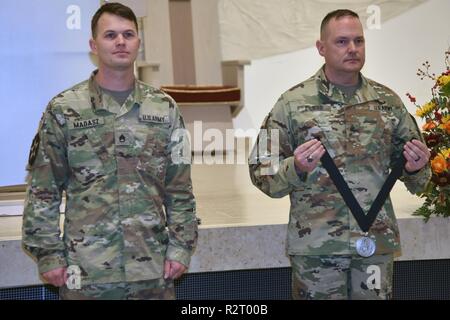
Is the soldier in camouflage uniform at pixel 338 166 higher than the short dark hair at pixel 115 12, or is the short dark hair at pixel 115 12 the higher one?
the short dark hair at pixel 115 12

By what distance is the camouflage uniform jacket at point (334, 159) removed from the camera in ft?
9.06

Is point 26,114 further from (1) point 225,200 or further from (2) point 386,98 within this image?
(2) point 386,98

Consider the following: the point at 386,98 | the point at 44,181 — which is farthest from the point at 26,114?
the point at 386,98

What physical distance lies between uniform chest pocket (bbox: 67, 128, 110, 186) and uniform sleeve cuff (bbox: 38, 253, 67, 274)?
229mm

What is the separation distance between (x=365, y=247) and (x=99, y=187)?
85 cm

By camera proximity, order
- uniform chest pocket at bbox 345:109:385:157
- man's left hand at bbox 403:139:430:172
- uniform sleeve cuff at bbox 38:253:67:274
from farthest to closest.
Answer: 1. uniform chest pocket at bbox 345:109:385:157
2. man's left hand at bbox 403:139:430:172
3. uniform sleeve cuff at bbox 38:253:67:274

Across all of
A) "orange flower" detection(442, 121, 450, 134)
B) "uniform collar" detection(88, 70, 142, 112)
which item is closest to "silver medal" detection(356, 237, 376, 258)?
"uniform collar" detection(88, 70, 142, 112)

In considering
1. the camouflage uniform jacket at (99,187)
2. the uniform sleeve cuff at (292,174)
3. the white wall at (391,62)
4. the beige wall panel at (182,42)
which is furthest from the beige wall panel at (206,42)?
the camouflage uniform jacket at (99,187)

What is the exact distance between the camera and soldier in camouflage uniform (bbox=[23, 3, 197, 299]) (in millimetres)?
2553

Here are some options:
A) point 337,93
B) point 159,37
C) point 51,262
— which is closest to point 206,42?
point 159,37

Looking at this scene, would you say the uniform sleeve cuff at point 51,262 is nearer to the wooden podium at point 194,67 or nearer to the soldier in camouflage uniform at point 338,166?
the soldier in camouflage uniform at point 338,166

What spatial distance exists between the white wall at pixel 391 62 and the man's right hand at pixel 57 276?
207 inches

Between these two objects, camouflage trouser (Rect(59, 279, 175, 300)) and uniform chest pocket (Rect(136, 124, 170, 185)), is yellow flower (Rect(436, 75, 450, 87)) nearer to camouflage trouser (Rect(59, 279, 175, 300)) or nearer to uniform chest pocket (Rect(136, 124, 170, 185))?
uniform chest pocket (Rect(136, 124, 170, 185))
